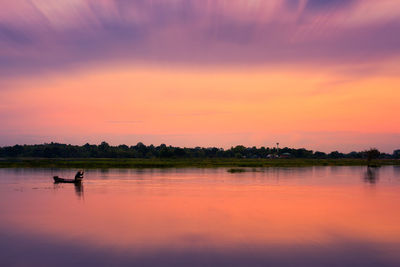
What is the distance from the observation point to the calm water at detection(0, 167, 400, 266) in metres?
15.9

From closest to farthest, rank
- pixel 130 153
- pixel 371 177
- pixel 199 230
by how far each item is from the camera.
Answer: pixel 199 230
pixel 371 177
pixel 130 153

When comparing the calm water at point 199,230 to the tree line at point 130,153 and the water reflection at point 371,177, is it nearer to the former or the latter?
the water reflection at point 371,177

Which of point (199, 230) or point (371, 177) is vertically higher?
point (371, 177)

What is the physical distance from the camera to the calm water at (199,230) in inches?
624

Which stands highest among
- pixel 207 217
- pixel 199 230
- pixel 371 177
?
pixel 371 177

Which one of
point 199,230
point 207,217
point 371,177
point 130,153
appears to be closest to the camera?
point 199,230

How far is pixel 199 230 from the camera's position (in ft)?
68.3

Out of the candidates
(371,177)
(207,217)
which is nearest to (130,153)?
(371,177)

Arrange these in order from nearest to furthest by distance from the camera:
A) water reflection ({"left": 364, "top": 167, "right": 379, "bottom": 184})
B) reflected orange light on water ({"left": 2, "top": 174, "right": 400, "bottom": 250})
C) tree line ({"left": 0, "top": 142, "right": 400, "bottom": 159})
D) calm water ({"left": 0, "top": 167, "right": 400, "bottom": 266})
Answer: calm water ({"left": 0, "top": 167, "right": 400, "bottom": 266}) < reflected orange light on water ({"left": 2, "top": 174, "right": 400, "bottom": 250}) < water reflection ({"left": 364, "top": 167, "right": 379, "bottom": 184}) < tree line ({"left": 0, "top": 142, "right": 400, "bottom": 159})

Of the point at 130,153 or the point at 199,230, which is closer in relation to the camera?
the point at 199,230

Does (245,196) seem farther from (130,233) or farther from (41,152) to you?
(41,152)

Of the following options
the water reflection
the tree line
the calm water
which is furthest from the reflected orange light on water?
the tree line

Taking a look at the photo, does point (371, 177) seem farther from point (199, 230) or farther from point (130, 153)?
point (130, 153)

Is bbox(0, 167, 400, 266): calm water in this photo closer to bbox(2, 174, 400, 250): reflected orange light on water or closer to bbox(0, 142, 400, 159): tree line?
bbox(2, 174, 400, 250): reflected orange light on water
